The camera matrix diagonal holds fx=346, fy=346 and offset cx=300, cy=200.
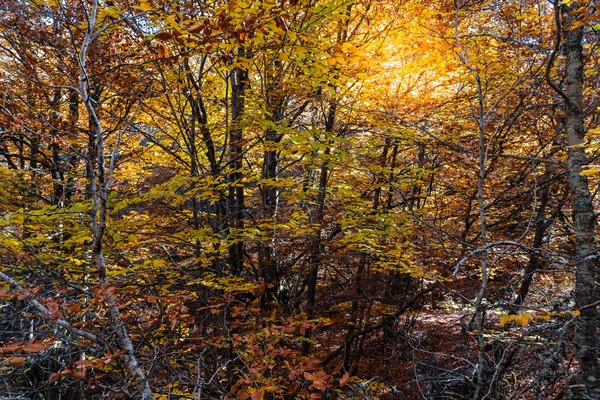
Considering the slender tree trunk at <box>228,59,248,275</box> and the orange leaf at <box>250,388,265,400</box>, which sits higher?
the slender tree trunk at <box>228,59,248,275</box>

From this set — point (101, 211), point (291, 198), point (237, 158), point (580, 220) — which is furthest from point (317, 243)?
point (101, 211)

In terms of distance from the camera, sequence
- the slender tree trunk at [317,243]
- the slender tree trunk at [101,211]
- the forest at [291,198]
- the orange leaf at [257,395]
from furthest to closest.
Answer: the slender tree trunk at [317,243] → the forest at [291,198] → the orange leaf at [257,395] → the slender tree trunk at [101,211]

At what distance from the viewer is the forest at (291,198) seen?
10.7ft

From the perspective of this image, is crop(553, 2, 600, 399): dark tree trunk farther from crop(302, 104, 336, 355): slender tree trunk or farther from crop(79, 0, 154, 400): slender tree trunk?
crop(79, 0, 154, 400): slender tree trunk

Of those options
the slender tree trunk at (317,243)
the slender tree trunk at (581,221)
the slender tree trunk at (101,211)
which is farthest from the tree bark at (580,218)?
the slender tree trunk at (101,211)

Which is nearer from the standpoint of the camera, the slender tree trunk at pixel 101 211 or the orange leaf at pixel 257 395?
the slender tree trunk at pixel 101 211

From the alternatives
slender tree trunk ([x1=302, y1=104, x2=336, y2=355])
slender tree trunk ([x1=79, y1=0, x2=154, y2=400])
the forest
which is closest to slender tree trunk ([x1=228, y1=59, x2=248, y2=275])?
the forest

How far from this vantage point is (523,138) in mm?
7047

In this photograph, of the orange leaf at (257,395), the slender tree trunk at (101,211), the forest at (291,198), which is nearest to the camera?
the slender tree trunk at (101,211)

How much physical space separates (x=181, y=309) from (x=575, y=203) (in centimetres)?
411

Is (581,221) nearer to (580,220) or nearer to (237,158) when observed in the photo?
(580,220)

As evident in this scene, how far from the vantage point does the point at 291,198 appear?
548 cm

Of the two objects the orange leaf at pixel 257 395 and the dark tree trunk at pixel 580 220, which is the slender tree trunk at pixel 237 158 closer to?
the orange leaf at pixel 257 395

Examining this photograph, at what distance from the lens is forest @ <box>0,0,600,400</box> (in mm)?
3250
